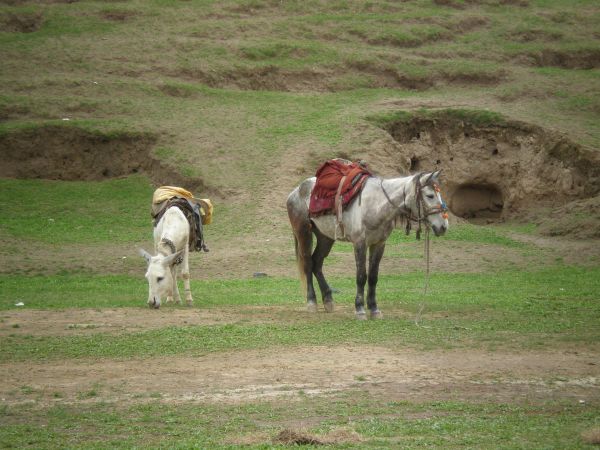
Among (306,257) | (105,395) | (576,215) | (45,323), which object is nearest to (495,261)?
(576,215)

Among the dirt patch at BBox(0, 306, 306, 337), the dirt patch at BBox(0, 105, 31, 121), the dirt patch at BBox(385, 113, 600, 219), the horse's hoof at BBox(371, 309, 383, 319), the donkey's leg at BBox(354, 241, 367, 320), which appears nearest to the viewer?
the dirt patch at BBox(0, 306, 306, 337)

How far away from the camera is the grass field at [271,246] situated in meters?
9.04

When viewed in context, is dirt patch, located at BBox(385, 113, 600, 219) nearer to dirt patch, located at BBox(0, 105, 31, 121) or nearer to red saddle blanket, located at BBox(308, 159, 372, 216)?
dirt patch, located at BBox(0, 105, 31, 121)

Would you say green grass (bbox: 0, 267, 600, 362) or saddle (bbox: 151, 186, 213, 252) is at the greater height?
saddle (bbox: 151, 186, 213, 252)

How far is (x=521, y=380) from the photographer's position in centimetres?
1020

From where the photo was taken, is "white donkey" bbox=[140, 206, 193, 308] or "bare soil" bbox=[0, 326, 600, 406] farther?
Result: "white donkey" bbox=[140, 206, 193, 308]

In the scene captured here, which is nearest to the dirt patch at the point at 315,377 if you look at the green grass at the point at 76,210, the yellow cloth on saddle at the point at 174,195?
the yellow cloth on saddle at the point at 174,195

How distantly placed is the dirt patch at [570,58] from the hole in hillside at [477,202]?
9280mm

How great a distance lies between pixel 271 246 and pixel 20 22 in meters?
20.0

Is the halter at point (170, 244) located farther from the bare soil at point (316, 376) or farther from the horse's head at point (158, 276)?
the bare soil at point (316, 376)

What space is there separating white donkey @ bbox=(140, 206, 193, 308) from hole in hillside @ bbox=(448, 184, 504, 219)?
626 inches

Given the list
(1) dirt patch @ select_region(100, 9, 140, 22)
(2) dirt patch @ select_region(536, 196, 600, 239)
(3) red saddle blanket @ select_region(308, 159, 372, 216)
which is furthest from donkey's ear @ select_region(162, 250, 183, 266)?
(1) dirt patch @ select_region(100, 9, 140, 22)

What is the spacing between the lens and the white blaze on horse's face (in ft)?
46.6

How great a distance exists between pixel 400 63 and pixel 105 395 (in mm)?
28618
